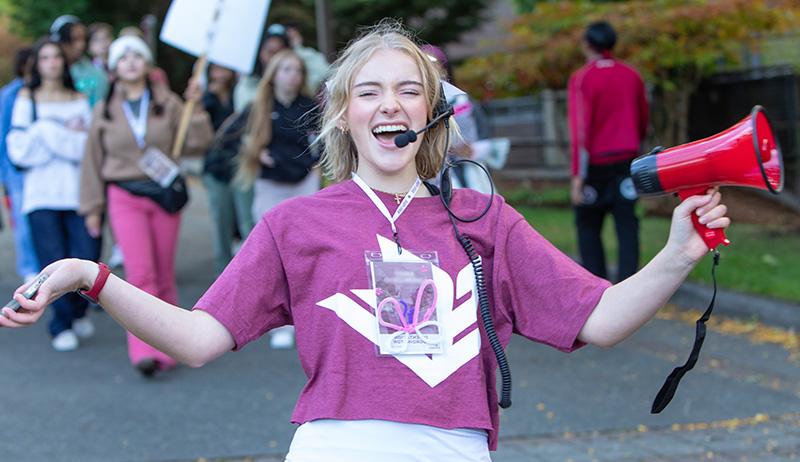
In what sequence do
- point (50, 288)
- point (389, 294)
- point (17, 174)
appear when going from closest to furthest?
point (50, 288) → point (389, 294) → point (17, 174)

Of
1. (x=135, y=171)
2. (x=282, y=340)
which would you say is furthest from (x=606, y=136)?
(x=135, y=171)

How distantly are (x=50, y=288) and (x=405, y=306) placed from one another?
0.83 m

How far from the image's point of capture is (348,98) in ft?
9.29

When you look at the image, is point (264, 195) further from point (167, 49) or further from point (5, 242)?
point (167, 49)

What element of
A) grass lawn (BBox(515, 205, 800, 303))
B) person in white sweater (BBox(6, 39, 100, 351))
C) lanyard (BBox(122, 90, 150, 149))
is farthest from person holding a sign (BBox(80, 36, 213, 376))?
grass lawn (BBox(515, 205, 800, 303))

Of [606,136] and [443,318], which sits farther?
[606,136]

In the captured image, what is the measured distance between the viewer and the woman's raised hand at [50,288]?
2.26m

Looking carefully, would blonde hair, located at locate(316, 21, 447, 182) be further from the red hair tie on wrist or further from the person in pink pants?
the person in pink pants

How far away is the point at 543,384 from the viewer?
6371 mm

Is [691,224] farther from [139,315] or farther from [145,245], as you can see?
[145,245]

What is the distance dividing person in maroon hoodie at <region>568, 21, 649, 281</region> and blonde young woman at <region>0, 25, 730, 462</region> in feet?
18.1

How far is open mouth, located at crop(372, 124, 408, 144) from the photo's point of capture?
276cm

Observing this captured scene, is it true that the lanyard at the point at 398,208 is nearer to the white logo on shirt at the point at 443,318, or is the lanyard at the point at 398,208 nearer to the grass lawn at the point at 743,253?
the white logo on shirt at the point at 443,318

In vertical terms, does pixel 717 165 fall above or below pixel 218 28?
above
